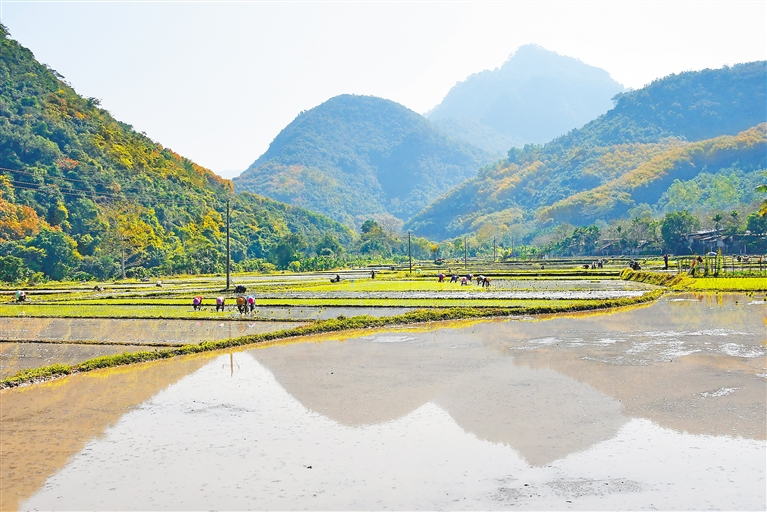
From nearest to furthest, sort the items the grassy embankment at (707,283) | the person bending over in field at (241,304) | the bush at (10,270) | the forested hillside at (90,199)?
the person bending over in field at (241,304), the grassy embankment at (707,283), the bush at (10,270), the forested hillside at (90,199)

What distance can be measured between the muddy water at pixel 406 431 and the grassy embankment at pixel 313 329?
0.79 metres

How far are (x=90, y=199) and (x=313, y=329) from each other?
72.7 meters

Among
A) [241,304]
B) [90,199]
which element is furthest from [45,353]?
[90,199]

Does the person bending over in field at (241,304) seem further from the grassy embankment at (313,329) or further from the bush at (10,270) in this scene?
the bush at (10,270)

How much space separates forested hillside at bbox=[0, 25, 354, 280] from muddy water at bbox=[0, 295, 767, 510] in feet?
175

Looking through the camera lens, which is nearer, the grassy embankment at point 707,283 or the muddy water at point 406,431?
the muddy water at point 406,431

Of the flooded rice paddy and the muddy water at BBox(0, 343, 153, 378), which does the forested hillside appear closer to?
the flooded rice paddy

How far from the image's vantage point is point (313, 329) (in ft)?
74.6

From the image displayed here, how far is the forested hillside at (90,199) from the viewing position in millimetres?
72188

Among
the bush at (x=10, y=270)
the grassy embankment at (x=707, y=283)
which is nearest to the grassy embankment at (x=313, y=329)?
the grassy embankment at (x=707, y=283)

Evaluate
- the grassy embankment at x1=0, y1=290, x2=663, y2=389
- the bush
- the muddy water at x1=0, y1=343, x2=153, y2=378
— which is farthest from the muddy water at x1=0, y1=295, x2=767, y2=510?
the bush

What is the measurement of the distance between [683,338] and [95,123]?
104661 millimetres

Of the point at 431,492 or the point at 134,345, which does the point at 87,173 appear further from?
the point at 431,492

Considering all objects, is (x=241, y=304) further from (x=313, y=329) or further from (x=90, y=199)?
(x=90, y=199)
